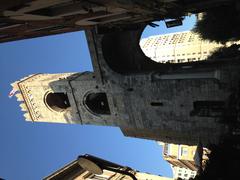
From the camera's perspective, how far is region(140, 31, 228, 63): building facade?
5456 cm

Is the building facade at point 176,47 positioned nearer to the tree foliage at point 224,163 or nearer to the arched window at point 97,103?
the arched window at point 97,103

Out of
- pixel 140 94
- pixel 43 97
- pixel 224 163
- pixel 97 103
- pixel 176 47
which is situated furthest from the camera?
pixel 176 47

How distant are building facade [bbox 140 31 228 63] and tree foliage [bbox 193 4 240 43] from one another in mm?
25575

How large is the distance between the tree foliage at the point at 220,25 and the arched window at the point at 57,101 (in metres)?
9.64

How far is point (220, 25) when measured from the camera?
2392 centimetres

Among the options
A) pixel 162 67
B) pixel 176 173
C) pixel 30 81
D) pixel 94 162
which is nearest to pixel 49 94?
pixel 30 81

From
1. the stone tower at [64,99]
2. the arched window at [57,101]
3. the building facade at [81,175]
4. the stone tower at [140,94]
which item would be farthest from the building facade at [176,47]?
the building facade at [81,175]

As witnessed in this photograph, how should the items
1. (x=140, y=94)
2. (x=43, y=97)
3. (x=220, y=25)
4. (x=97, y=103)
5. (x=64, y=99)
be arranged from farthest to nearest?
(x=220, y=25)
(x=64, y=99)
(x=43, y=97)
(x=97, y=103)
(x=140, y=94)

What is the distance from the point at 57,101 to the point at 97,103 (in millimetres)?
3000

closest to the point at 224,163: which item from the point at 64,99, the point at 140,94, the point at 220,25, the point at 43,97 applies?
the point at 140,94

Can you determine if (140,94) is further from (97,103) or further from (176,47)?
(176,47)

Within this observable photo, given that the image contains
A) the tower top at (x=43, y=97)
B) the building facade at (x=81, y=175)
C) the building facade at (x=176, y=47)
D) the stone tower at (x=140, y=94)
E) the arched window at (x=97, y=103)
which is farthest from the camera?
the building facade at (x=176, y=47)

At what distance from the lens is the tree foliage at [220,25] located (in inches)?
875

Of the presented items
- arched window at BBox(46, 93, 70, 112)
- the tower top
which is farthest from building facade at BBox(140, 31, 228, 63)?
the tower top
